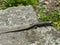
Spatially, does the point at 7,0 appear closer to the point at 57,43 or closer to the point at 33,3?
the point at 33,3


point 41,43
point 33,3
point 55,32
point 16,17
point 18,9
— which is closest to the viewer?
point 41,43

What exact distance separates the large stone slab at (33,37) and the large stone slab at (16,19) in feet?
0.49

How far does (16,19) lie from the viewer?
3.73 metres

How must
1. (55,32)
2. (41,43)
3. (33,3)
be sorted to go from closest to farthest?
(41,43) < (55,32) < (33,3)

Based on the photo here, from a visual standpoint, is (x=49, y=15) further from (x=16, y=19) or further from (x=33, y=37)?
(x=33, y=37)

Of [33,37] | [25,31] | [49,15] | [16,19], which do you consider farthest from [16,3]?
[33,37]

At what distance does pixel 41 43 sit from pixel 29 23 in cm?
60

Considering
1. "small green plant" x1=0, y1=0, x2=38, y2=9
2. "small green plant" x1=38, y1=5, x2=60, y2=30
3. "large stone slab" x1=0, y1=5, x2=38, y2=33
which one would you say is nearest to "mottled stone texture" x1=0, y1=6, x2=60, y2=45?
"large stone slab" x1=0, y1=5, x2=38, y2=33

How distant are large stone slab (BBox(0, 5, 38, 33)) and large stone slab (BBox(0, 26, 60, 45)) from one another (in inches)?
5.9

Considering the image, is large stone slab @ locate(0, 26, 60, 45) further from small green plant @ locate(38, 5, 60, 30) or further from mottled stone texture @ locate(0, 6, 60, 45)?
small green plant @ locate(38, 5, 60, 30)

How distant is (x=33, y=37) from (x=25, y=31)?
22 centimetres

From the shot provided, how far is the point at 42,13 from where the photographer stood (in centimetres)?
425

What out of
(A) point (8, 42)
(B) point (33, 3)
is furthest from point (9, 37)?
(B) point (33, 3)

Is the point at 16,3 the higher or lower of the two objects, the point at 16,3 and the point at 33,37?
the higher
